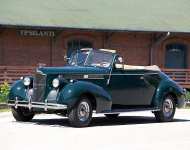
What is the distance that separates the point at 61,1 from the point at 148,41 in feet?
14.7

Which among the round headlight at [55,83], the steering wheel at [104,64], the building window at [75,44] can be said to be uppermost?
the building window at [75,44]

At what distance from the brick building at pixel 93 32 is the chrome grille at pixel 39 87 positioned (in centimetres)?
1201

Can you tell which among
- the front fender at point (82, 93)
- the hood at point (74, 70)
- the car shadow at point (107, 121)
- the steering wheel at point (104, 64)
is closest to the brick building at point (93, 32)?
the car shadow at point (107, 121)

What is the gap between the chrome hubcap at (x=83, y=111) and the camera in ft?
51.1

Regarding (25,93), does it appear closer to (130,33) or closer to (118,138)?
(118,138)

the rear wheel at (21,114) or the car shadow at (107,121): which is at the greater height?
the rear wheel at (21,114)

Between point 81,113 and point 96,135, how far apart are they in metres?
1.70

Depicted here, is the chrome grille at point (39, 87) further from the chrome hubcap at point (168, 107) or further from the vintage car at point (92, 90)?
the chrome hubcap at point (168, 107)

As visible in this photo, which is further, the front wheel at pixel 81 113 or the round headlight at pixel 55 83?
the round headlight at pixel 55 83

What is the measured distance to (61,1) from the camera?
32.5 metres

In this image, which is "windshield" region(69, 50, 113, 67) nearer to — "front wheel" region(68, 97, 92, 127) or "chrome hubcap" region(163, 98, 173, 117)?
"front wheel" region(68, 97, 92, 127)

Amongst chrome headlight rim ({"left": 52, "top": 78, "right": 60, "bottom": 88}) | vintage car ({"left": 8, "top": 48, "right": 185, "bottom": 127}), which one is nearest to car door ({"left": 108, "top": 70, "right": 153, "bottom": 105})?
vintage car ({"left": 8, "top": 48, "right": 185, "bottom": 127})

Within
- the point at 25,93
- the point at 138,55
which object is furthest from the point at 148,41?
the point at 25,93

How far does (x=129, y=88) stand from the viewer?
17.2 metres
